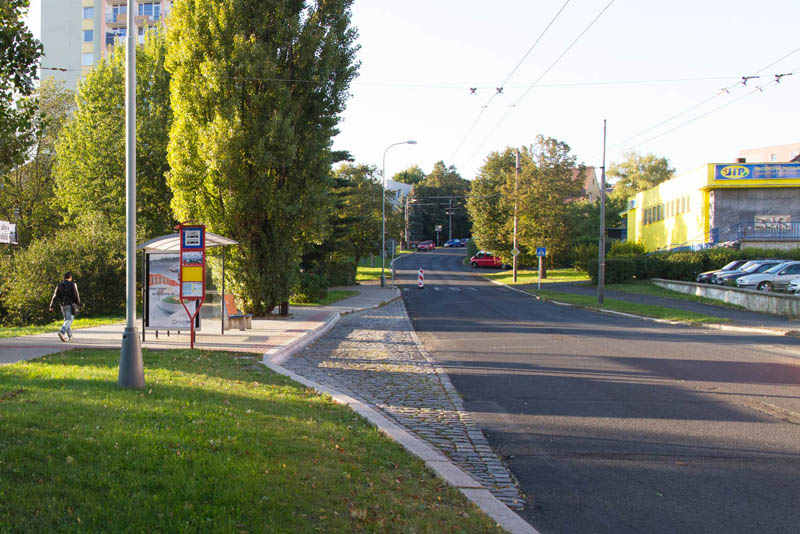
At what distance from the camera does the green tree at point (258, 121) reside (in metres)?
19.7

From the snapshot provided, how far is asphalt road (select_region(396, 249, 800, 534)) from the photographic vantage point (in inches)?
195

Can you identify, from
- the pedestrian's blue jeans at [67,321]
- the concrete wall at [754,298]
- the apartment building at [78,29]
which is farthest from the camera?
the apartment building at [78,29]

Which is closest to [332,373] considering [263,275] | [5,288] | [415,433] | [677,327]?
[415,433]

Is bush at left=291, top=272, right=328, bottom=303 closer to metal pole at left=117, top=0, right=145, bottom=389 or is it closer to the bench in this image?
the bench

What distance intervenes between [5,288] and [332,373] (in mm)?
19140

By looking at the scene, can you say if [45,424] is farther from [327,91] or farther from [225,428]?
[327,91]

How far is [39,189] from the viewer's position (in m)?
37.9

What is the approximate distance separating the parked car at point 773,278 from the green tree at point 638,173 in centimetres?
6416

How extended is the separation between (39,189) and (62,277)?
1755 centimetres

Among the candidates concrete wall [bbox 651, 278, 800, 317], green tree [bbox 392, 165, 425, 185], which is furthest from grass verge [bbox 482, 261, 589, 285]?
green tree [bbox 392, 165, 425, 185]

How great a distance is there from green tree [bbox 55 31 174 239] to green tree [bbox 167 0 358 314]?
10.8 m

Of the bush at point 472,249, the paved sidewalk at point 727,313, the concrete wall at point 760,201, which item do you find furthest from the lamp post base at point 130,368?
the bush at point 472,249

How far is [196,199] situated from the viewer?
20.8m

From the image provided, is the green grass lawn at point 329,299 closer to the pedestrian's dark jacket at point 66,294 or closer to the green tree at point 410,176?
the pedestrian's dark jacket at point 66,294
